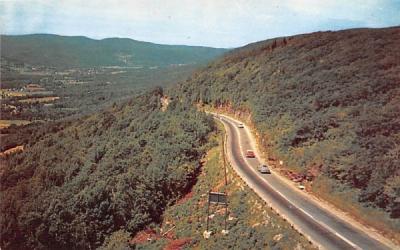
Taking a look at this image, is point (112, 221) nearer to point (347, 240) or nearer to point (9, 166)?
point (347, 240)

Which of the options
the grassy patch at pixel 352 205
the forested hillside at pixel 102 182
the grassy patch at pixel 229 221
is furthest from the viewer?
the forested hillside at pixel 102 182

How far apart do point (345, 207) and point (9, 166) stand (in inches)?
1838

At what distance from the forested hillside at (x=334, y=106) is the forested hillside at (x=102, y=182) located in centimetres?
825

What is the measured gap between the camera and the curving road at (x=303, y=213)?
24.1m

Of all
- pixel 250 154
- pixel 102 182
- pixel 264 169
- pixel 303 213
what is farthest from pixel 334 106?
pixel 102 182

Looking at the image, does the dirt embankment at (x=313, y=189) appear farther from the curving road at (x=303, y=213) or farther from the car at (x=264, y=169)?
the car at (x=264, y=169)

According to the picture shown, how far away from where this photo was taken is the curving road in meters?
24.1

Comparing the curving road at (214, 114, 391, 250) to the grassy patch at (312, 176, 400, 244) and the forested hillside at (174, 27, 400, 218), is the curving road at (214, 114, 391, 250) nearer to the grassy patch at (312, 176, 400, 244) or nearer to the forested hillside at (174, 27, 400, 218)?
the grassy patch at (312, 176, 400, 244)

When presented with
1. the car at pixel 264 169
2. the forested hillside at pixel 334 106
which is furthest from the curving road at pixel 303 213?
the forested hillside at pixel 334 106

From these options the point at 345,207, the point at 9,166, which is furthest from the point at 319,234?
the point at 9,166

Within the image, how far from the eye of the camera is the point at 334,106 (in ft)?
137

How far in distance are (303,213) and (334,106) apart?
16.0m

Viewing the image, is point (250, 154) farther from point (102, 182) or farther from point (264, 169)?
point (102, 182)

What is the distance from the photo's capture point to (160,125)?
188 feet
